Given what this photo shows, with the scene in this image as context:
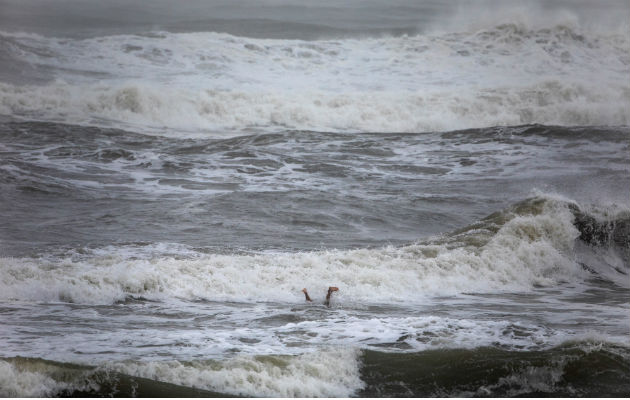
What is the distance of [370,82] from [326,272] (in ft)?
15.0

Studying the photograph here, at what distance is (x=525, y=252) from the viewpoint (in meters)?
4.57

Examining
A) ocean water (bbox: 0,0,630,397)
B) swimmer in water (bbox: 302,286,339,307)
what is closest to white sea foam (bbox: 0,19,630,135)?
ocean water (bbox: 0,0,630,397)

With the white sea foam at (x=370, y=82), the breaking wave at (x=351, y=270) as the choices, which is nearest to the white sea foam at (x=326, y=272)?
the breaking wave at (x=351, y=270)

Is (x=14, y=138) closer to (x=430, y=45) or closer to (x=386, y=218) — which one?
(x=386, y=218)

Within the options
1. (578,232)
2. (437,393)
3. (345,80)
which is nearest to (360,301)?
(437,393)

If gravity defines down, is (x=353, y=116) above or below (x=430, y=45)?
below

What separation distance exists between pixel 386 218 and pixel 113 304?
246 cm

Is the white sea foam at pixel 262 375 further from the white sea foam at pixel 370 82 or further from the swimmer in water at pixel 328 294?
the white sea foam at pixel 370 82

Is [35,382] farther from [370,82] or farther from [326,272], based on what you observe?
[370,82]

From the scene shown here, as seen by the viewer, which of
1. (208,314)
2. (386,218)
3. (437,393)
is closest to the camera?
(437,393)

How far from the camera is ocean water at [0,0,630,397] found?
279cm

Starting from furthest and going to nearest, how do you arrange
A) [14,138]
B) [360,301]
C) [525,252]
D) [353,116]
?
[353,116] → [14,138] → [525,252] → [360,301]

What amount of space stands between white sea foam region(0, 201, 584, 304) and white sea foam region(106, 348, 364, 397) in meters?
0.99

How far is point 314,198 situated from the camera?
5.59m
